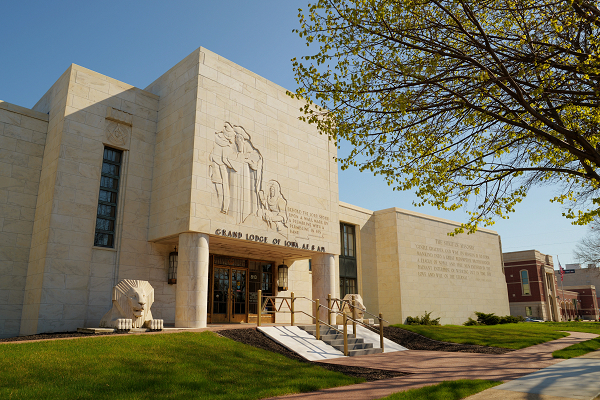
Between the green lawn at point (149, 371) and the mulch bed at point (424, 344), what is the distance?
7.03m

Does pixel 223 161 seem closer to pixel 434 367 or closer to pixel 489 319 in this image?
pixel 434 367

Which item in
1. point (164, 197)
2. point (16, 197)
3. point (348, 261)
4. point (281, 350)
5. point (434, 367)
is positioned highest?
point (164, 197)

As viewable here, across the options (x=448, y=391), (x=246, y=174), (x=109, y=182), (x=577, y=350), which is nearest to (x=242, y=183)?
(x=246, y=174)

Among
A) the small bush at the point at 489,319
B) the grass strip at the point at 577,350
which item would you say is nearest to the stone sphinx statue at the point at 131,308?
the grass strip at the point at 577,350

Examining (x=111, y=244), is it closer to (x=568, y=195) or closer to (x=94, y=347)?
(x=94, y=347)

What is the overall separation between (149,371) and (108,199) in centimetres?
944

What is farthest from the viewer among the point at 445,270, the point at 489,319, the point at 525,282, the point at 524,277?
the point at 524,277

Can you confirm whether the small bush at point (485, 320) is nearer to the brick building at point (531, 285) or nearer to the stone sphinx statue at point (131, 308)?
the stone sphinx statue at point (131, 308)

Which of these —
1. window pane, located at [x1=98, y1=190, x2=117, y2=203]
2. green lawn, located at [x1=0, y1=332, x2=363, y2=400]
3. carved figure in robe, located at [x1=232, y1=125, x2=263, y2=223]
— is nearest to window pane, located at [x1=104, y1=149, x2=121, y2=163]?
window pane, located at [x1=98, y1=190, x2=117, y2=203]

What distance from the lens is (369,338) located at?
52.9 ft

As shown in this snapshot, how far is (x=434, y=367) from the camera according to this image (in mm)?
11367

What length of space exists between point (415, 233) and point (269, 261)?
12.2 m

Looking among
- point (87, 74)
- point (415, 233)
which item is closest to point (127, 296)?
point (87, 74)

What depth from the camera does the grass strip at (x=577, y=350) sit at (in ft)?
43.0
